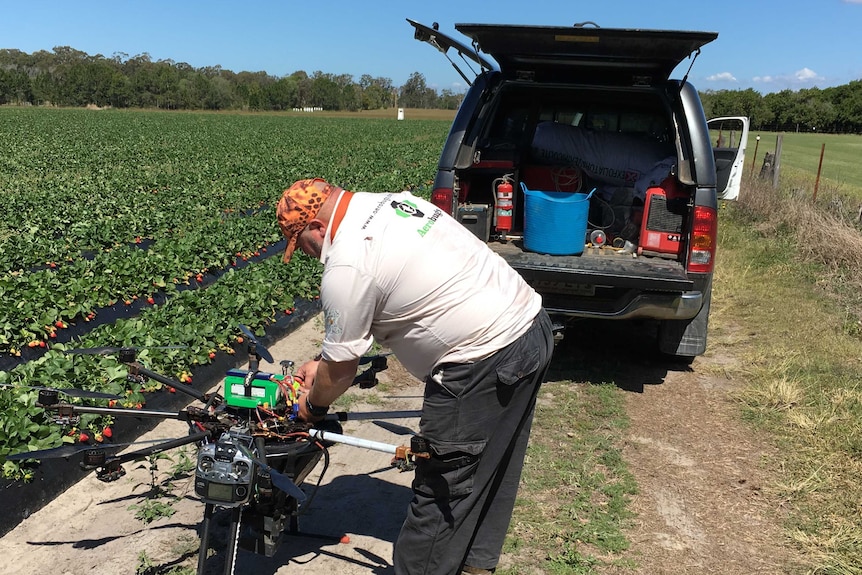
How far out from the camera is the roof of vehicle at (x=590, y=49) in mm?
4578

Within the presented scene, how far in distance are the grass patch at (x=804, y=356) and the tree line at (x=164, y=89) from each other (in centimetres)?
7832

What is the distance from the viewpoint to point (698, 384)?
5645mm

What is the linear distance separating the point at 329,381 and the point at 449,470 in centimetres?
54

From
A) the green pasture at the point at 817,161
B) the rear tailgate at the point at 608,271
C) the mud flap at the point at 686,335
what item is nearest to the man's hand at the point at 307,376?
the rear tailgate at the point at 608,271

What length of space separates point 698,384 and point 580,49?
2.76 m

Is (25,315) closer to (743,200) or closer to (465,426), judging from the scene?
(465,426)

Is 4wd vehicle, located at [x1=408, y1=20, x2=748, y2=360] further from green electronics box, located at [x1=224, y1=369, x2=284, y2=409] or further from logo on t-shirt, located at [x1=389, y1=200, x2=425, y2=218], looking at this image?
green electronics box, located at [x1=224, y1=369, x2=284, y2=409]

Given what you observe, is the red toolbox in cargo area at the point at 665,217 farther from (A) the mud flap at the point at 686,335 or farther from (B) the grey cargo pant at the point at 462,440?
(B) the grey cargo pant at the point at 462,440

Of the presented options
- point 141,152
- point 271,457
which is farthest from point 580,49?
point 141,152

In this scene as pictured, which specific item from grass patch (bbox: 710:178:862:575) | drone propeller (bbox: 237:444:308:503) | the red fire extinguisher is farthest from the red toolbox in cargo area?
drone propeller (bbox: 237:444:308:503)

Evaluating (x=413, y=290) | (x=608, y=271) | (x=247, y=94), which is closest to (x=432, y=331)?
(x=413, y=290)

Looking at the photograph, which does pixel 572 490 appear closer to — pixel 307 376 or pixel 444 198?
pixel 307 376

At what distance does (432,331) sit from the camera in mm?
2465

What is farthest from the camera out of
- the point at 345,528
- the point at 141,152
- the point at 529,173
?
the point at 141,152
